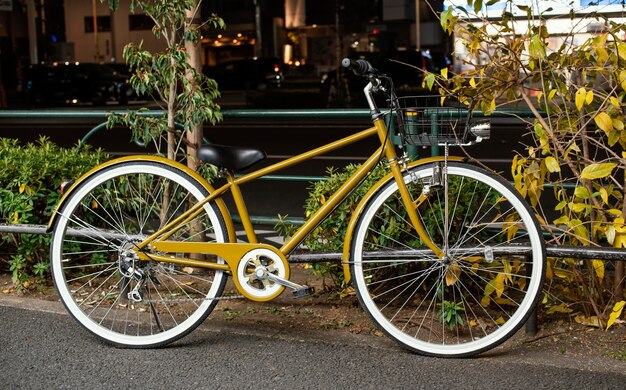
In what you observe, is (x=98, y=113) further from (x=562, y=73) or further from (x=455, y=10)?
(x=562, y=73)

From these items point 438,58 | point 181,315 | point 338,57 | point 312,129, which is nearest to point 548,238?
point 181,315

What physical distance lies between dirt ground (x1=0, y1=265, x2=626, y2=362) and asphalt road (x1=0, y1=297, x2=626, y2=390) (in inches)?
Result: 4.0

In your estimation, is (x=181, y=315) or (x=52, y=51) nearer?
(x=181, y=315)

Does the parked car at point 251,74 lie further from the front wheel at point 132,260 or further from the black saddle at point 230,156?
the black saddle at point 230,156

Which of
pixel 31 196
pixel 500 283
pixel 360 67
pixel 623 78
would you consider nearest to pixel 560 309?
pixel 500 283

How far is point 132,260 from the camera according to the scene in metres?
4.22

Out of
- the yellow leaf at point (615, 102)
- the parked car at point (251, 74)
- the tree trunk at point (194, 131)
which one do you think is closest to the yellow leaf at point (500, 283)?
the yellow leaf at point (615, 102)

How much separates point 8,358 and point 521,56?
2.92 m

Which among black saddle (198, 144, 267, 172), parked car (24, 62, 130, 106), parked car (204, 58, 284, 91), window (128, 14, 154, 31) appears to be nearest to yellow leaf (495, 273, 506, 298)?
black saddle (198, 144, 267, 172)

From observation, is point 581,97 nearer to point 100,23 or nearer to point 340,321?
point 340,321

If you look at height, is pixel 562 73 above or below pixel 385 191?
above

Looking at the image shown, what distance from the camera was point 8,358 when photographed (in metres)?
4.09

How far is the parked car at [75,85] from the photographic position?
2934 cm

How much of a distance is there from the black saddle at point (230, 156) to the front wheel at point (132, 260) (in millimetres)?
174
